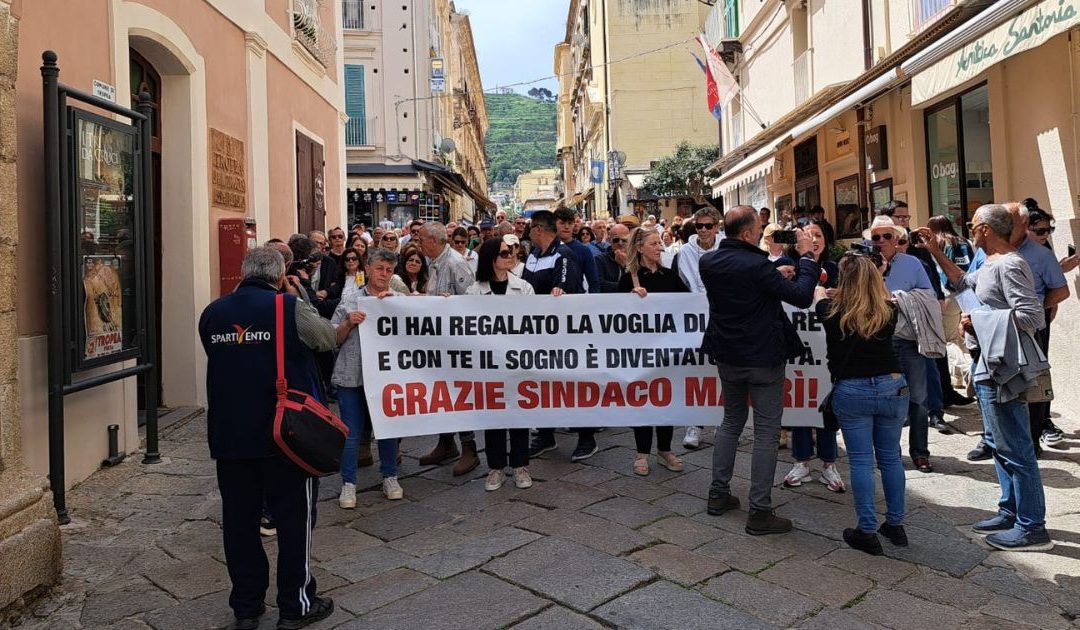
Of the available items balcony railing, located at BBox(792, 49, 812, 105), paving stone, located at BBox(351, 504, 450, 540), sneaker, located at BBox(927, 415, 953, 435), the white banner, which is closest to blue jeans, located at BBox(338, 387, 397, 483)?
the white banner

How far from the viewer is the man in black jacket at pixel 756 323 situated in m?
5.05

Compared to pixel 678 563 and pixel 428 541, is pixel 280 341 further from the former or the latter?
pixel 678 563

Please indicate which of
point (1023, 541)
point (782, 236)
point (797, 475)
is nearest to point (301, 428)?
point (797, 475)

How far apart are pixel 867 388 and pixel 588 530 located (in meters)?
1.76

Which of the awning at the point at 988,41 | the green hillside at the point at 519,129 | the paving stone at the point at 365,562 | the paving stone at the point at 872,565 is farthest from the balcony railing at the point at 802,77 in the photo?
the green hillside at the point at 519,129

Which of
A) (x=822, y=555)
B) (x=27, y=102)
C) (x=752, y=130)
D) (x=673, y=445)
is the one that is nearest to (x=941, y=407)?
(x=673, y=445)

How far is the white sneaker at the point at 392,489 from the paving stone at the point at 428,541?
0.73m

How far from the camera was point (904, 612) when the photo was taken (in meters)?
4.04

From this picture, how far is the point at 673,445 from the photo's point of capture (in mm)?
7309

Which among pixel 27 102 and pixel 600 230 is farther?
pixel 600 230

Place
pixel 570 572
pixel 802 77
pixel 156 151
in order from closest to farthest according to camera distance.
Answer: pixel 570 572 → pixel 156 151 → pixel 802 77

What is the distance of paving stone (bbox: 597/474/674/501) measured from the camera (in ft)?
19.3

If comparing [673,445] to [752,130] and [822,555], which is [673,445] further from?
[752,130]

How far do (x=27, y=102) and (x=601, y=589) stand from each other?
4700mm
